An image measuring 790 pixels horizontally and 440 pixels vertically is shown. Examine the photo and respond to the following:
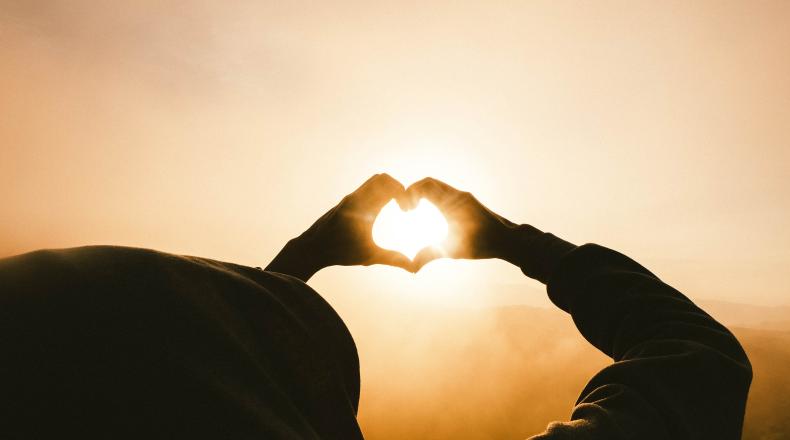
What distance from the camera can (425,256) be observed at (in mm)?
2023

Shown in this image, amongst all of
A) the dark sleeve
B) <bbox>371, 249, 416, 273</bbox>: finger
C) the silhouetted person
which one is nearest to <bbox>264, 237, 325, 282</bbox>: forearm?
<bbox>371, 249, 416, 273</bbox>: finger

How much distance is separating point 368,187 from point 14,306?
5.18 feet

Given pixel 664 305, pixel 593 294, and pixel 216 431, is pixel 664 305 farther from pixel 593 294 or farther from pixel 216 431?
pixel 216 431

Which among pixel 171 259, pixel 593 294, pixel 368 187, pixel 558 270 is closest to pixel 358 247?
pixel 368 187

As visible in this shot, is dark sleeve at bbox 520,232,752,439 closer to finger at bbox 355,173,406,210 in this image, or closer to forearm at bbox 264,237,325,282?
finger at bbox 355,173,406,210

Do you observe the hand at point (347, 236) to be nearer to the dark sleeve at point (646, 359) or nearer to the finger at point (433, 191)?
the finger at point (433, 191)

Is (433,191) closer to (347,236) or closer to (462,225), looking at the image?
(462,225)

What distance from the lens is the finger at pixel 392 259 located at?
2.08 metres

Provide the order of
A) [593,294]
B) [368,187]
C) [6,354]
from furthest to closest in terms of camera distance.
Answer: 1. [368,187]
2. [593,294]
3. [6,354]

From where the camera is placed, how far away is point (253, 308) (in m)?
0.79

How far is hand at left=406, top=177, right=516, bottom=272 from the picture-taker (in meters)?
1.97

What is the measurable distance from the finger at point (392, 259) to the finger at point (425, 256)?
0.05 m

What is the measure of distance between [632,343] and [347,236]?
143 cm

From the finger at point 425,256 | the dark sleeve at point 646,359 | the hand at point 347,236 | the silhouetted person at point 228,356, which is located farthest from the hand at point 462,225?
the silhouetted person at point 228,356
